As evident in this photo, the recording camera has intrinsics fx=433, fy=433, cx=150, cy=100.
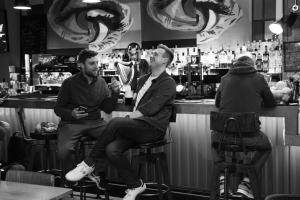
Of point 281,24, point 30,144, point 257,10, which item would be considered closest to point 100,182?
point 30,144

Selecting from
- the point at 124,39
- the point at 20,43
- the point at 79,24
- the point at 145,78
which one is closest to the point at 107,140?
the point at 145,78

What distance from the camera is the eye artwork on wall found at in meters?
7.30

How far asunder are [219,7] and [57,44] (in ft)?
11.9

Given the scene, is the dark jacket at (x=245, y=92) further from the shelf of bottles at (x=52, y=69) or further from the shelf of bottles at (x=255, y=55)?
the shelf of bottles at (x=52, y=69)

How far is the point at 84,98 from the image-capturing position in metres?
4.73

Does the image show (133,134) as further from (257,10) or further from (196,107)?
(257,10)

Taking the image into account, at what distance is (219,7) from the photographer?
24.2 ft

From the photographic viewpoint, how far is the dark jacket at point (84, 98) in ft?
15.5

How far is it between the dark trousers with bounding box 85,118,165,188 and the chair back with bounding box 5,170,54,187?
130 cm

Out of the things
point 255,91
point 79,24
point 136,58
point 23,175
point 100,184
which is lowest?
point 100,184

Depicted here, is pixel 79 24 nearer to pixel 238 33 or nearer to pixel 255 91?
pixel 238 33

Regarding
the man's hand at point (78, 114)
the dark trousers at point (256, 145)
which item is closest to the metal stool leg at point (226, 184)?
the dark trousers at point (256, 145)

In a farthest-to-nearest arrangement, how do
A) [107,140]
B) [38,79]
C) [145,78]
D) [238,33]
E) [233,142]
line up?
[38,79], [238,33], [145,78], [107,140], [233,142]

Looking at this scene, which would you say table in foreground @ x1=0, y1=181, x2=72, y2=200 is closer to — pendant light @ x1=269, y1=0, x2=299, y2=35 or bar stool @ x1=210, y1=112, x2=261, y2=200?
bar stool @ x1=210, y1=112, x2=261, y2=200
